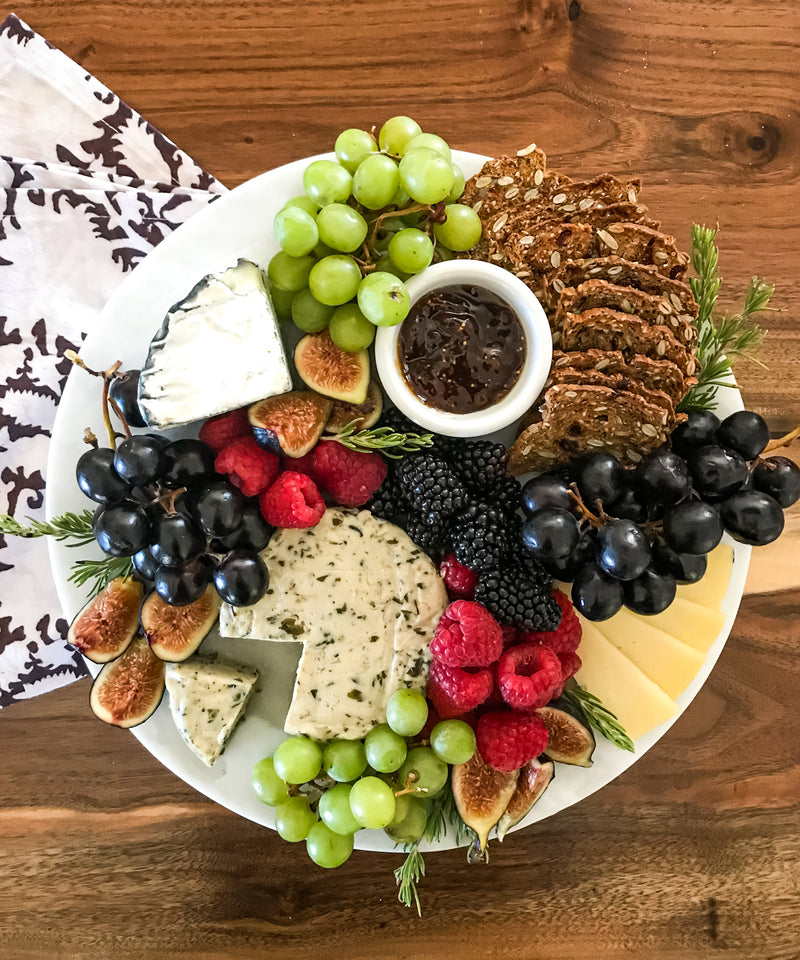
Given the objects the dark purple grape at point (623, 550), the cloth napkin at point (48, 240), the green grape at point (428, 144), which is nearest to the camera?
the dark purple grape at point (623, 550)

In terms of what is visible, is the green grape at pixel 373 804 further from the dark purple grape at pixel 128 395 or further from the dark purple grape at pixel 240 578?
the dark purple grape at pixel 128 395

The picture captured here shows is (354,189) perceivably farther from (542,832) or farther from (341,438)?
(542,832)

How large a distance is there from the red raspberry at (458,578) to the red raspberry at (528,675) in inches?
5.4

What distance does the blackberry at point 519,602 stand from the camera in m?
1.32

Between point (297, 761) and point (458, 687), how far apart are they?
13.2 inches

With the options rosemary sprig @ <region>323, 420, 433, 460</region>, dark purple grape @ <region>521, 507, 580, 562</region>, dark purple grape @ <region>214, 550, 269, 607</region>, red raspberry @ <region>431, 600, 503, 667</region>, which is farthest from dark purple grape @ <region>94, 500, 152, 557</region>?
dark purple grape @ <region>521, 507, 580, 562</region>

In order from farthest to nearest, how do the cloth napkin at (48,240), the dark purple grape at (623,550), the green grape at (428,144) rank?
1. the cloth napkin at (48,240)
2. the green grape at (428,144)
3. the dark purple grape at (623,550)

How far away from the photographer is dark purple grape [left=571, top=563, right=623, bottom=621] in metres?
1.30

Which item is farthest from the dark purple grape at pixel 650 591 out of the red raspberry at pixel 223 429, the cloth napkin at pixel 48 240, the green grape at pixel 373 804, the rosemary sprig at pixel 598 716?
the cloth napkin at pixel 48 240

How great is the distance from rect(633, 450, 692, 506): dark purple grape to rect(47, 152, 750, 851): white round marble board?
241 millimetres

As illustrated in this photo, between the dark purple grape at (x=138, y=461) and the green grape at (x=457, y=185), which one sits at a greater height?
the green grape at (x=457, y=185)

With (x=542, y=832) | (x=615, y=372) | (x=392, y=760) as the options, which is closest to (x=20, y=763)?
(x=392, y=760)

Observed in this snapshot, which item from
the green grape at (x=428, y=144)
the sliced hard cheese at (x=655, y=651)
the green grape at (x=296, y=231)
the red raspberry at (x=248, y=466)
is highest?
the green grape at (x=428, y=144)

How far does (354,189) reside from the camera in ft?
4.38
